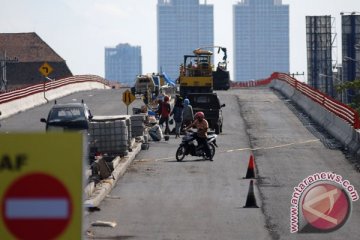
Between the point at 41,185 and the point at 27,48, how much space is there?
12327 centimetres

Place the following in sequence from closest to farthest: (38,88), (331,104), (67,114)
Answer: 1. (67,114)
2. (331,104)
3. (38,88)

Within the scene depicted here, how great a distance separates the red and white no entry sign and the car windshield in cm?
2791

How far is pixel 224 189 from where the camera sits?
21.8 metres

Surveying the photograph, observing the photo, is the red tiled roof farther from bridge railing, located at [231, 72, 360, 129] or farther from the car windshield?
the car windshield

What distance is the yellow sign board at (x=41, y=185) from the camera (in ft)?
13.5

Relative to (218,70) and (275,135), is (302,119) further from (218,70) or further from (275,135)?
(218,70)

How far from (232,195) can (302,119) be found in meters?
24.0

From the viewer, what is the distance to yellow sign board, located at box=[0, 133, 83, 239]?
4.12 metres

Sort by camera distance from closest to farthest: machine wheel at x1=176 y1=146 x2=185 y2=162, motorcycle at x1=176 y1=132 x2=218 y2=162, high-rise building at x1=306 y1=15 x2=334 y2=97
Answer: motorcycle at x1=176 y1=132 x2=218 y2=162
machine wheel at x1=176 y1=146 x2=185 y2=162
high-rise building at x1=306 y1=15 x2=334 y2=97

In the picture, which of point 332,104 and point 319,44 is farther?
point 319,44

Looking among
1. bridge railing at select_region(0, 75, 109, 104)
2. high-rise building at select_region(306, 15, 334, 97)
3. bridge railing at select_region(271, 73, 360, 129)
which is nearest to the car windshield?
bridge railing at select_region(271, 73, 360, 129)

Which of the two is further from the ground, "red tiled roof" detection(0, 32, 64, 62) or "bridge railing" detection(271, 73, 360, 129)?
"red tiled roof" detection(0, 32, 64, 62)

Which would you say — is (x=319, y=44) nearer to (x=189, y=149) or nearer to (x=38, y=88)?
(x=38, y=88)

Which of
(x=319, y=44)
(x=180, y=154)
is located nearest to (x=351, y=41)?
(x=319, y=44)
